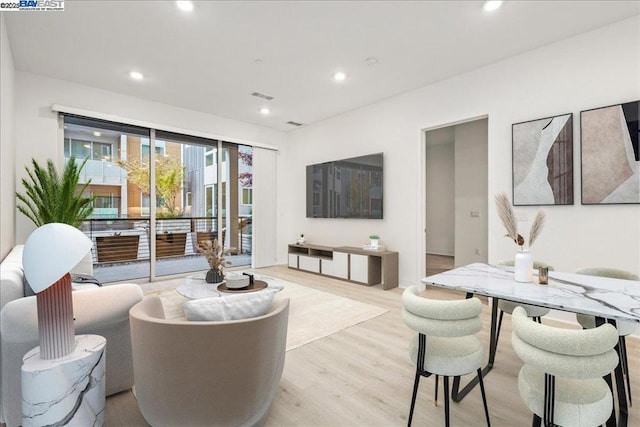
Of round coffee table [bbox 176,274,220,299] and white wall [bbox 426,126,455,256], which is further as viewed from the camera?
white wall [bbox 426,126,455,256]

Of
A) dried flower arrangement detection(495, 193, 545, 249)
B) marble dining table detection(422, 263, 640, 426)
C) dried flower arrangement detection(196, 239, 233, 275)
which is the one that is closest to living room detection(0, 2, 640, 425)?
marble dining table detection(422, 263, 640, 426)

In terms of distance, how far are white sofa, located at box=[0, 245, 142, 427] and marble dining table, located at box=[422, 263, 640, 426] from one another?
76.0 inches

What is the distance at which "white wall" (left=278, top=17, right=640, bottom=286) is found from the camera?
9.41 feet

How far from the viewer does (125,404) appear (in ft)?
6.22

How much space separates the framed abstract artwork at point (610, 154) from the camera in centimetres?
274

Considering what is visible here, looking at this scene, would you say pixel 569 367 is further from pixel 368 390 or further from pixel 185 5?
pixel 185 5

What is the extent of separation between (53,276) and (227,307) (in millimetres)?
749

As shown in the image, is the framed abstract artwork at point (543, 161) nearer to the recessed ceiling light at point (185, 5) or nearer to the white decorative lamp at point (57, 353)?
the recessed ceiling light at point (185, 5)

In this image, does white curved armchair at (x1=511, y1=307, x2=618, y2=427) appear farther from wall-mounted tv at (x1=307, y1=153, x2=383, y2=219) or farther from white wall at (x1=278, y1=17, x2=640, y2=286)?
wall-mounted tv at (x1=307, y1=153, x2=383, y2=219)

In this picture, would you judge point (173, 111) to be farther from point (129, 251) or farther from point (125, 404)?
point (125, 404)

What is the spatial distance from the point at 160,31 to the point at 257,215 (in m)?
3.72

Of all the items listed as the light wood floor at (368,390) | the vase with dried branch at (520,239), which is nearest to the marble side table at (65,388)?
the light wood floor at (368,390)

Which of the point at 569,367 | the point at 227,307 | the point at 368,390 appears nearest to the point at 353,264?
the point at 368,390

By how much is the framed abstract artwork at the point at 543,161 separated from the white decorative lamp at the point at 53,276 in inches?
154
